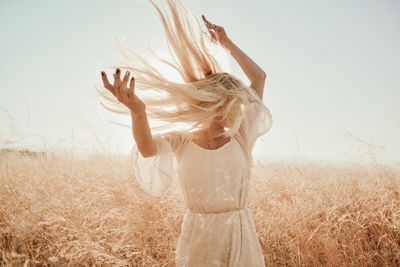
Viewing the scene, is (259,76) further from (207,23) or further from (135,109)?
(135,109)

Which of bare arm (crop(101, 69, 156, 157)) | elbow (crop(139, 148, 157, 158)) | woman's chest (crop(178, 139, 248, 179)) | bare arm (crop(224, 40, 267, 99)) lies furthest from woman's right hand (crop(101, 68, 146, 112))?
bare arm (crop(224, 40, 267, 99))

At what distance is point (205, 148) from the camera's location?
6.06 ft

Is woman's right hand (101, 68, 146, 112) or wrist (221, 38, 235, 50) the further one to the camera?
wrist (221, 38, 235, 50)

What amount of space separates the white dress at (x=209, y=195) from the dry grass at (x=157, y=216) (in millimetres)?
542

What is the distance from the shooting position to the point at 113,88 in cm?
136

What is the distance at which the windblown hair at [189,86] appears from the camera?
6.21 feet

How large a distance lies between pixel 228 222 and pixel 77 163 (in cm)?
243

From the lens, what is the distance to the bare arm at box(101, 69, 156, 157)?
1.34 meters

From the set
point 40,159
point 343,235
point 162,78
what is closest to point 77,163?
point 40,159

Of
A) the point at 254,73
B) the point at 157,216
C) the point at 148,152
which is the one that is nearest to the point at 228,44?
the point at 254,73

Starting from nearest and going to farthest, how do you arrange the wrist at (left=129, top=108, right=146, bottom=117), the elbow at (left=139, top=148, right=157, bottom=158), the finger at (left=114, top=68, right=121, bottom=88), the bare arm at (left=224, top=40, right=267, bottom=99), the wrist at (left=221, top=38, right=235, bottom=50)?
the finger at (left=114, top=68, right=121, bottom=88), the wrist at (left=129, top=108, right=146, bottom=117), the elbow at (left=139, top=148, right=157, bottom=158), the bare arm at (left=224, top=40, right=267, bottom=99), the wrist at (left=221, top=38, right=235, bottom=50)

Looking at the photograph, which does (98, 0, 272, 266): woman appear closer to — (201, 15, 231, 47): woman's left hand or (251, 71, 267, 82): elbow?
(251, 71, 267, 82): elbow

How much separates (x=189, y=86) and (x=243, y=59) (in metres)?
0.49

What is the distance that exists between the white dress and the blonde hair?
17 centimetres
